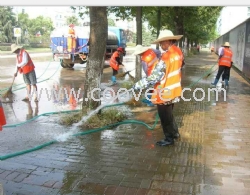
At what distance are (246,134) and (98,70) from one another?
3.06 meters

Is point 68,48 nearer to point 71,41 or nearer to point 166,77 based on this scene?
point 71,41

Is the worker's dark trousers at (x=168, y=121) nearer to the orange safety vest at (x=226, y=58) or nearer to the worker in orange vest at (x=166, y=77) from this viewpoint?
the worker in orange vest at (x=166, y=77)

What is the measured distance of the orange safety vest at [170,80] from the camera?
182 inches

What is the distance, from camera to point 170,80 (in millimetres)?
4664

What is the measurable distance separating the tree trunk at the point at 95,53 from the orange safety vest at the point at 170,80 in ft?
5.79

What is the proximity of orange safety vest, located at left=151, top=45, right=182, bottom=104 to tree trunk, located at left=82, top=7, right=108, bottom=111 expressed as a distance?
177 centimetres

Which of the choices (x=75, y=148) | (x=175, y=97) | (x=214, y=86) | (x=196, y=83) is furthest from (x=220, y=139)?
(x=196, y=83)

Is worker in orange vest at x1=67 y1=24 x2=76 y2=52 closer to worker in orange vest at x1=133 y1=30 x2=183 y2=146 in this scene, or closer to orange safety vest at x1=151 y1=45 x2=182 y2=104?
worker in orange vest at x1=133 y1=30 x2=183 y2=146

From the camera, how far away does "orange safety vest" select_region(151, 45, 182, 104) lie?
4.61m

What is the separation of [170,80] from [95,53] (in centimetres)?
198

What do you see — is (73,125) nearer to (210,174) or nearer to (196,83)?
(210,174)

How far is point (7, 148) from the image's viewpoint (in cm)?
468

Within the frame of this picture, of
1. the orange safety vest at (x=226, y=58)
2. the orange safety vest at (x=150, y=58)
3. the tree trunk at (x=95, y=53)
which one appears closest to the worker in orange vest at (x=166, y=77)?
the orange safety vest at (x=150, y=58)

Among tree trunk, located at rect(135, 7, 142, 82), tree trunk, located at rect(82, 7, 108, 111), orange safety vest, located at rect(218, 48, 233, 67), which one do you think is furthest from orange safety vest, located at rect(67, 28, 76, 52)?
tree trunk, located at rect(82, 7, 108, 111)
